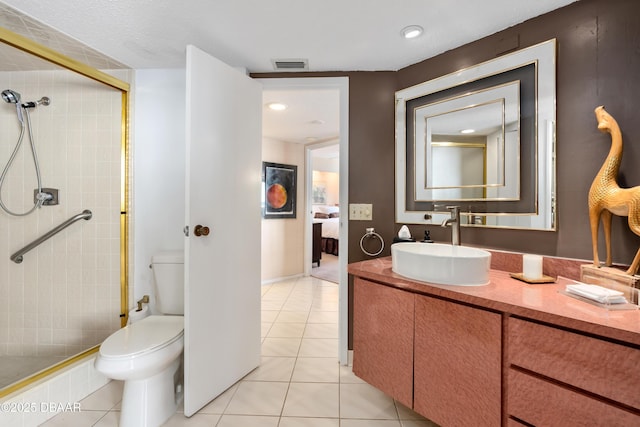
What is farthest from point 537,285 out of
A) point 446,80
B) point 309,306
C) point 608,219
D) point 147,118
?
point 147,118

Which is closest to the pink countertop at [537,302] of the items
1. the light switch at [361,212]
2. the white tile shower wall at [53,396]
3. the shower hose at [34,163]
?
the light switch at [361,212]

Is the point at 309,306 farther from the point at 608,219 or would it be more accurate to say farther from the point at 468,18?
the point at 468,18

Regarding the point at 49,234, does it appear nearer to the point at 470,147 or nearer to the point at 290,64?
the point at 290,64

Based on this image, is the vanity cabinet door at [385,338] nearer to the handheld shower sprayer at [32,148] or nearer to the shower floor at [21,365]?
the shower floor at [21,365]

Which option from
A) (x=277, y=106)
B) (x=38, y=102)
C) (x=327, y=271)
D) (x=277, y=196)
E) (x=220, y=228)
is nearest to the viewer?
(x=220, y=228)

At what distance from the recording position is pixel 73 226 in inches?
73.6

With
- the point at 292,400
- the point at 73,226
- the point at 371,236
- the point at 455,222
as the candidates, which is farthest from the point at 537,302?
the point at 73,226

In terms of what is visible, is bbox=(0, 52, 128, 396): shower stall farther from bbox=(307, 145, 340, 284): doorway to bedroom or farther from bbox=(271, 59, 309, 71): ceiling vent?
bbox=(307, 145, 340, 284): doorway to bedroom

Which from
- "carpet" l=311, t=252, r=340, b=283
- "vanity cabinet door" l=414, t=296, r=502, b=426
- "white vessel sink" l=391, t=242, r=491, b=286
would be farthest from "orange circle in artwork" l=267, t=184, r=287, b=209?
"vanity cabinet door" l=414, t=296, r=502, b=426

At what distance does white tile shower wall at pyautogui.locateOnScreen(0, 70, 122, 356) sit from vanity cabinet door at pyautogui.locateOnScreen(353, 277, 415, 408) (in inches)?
68.1

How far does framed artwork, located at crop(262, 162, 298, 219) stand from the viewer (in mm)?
3764

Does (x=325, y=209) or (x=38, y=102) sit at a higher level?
(x=38, y=102)

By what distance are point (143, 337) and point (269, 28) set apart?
1796mm

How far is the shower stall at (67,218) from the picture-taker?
1.85 m
